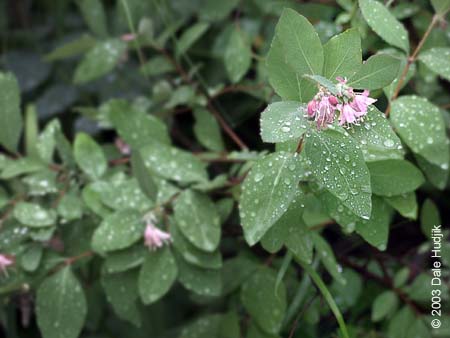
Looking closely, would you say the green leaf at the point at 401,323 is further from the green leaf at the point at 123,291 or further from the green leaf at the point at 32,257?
the green leaf at the point at 32,257

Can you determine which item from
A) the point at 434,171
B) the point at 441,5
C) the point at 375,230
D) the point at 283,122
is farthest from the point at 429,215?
the point at 283,122

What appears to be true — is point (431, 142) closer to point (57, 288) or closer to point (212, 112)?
point (212, 112)

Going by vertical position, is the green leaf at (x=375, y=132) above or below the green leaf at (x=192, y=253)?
above

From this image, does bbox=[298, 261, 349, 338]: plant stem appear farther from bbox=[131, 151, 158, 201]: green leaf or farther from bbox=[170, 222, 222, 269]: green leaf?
bbox=[131, 151, 158, 201]: green leaf

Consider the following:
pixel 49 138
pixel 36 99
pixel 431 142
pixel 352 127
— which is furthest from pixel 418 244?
pixel 36 99

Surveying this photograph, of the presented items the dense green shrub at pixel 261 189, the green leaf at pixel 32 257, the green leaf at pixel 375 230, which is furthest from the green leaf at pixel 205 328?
the green leaf at pixel 375 230

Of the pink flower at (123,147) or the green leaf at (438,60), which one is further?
the pink flower at (123,147)

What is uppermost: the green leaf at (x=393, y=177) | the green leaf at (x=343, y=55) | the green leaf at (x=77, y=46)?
the green leaf at (x=343, y=55)

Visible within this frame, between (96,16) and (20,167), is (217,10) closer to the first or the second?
(96,16)
